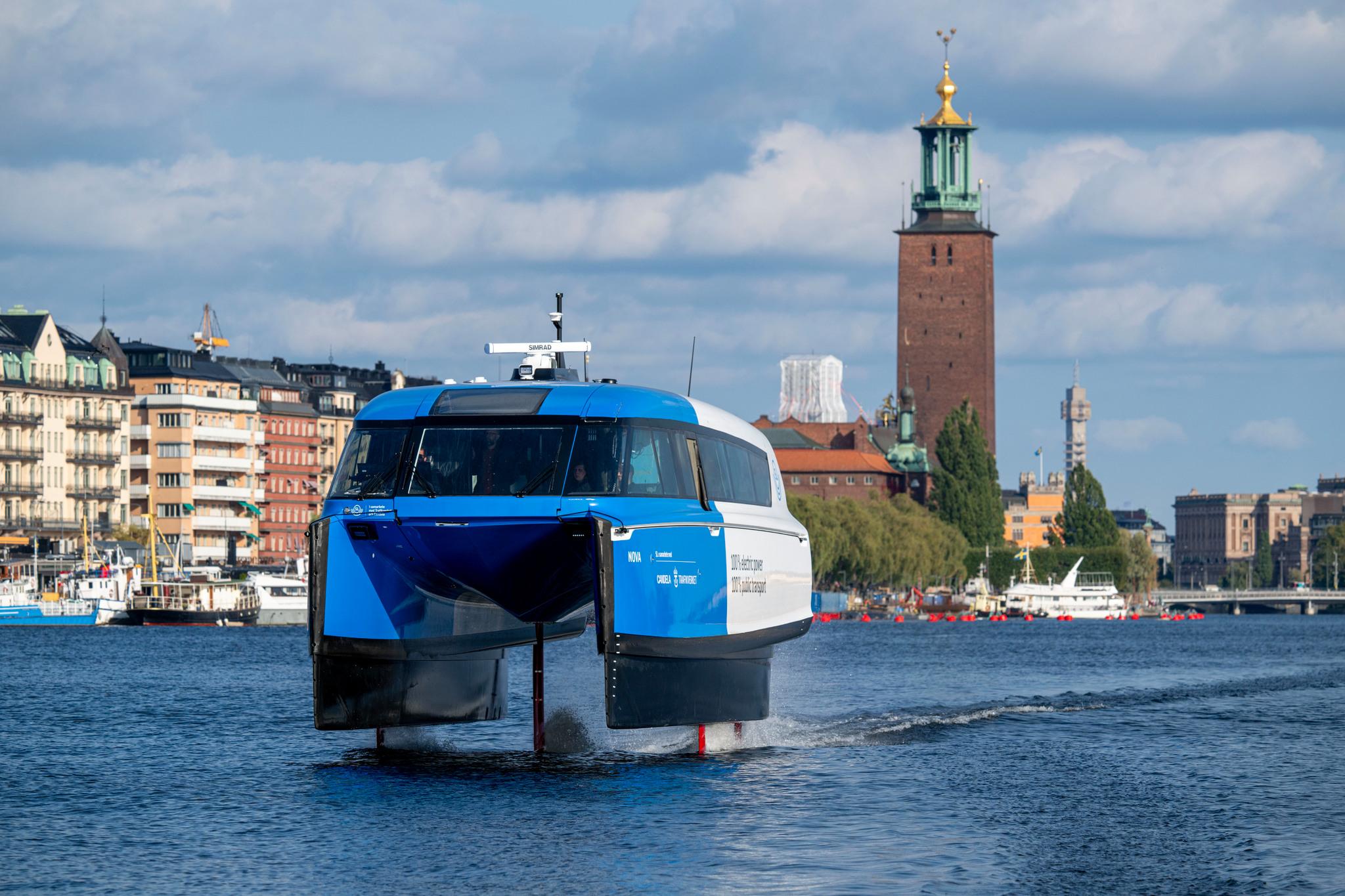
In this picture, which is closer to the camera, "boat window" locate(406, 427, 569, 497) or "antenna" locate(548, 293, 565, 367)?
"boat window" locate(406, 427, 569, 497)

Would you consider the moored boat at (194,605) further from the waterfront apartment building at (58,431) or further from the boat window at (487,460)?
the boat window at (487,460)

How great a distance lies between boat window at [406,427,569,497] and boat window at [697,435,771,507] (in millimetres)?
2308

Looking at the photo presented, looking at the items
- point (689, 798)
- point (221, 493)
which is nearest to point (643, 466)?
point (689, 798)

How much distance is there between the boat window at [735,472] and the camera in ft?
104

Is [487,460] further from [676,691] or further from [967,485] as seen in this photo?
[967,485]

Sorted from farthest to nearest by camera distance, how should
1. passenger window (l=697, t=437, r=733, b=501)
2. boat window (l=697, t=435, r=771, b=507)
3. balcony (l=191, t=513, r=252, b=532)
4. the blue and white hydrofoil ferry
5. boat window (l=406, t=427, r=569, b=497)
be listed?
1. balcony (l=191, t=513, r=252, b=532)
2. boat window (l=697, t=435, r=771, b=507)
3. passenger window (l=697, t=437, r=733, b=501)
4. boat window (l=406, t=427, r=569, b=497)
5. the blue and white hydrofoil ferry

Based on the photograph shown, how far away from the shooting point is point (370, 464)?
99.0 ft

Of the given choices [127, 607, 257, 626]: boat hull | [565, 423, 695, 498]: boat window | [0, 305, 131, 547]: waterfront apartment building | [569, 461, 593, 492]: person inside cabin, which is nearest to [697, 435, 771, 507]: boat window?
[565, 423, 695, 498]: boat window

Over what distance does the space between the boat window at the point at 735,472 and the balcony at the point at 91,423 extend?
128m

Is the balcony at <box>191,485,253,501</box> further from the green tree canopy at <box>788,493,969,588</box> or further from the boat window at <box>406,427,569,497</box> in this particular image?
the boat window at <box>406,427,569,497</box>

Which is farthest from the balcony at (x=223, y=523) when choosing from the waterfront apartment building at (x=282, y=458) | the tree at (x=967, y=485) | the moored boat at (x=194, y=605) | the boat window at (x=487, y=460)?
the boat window at (x=487, y=460)

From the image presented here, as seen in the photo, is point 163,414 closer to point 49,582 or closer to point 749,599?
point 49,582

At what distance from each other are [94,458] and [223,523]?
49.3 feet

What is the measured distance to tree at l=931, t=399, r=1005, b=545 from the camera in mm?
188625
